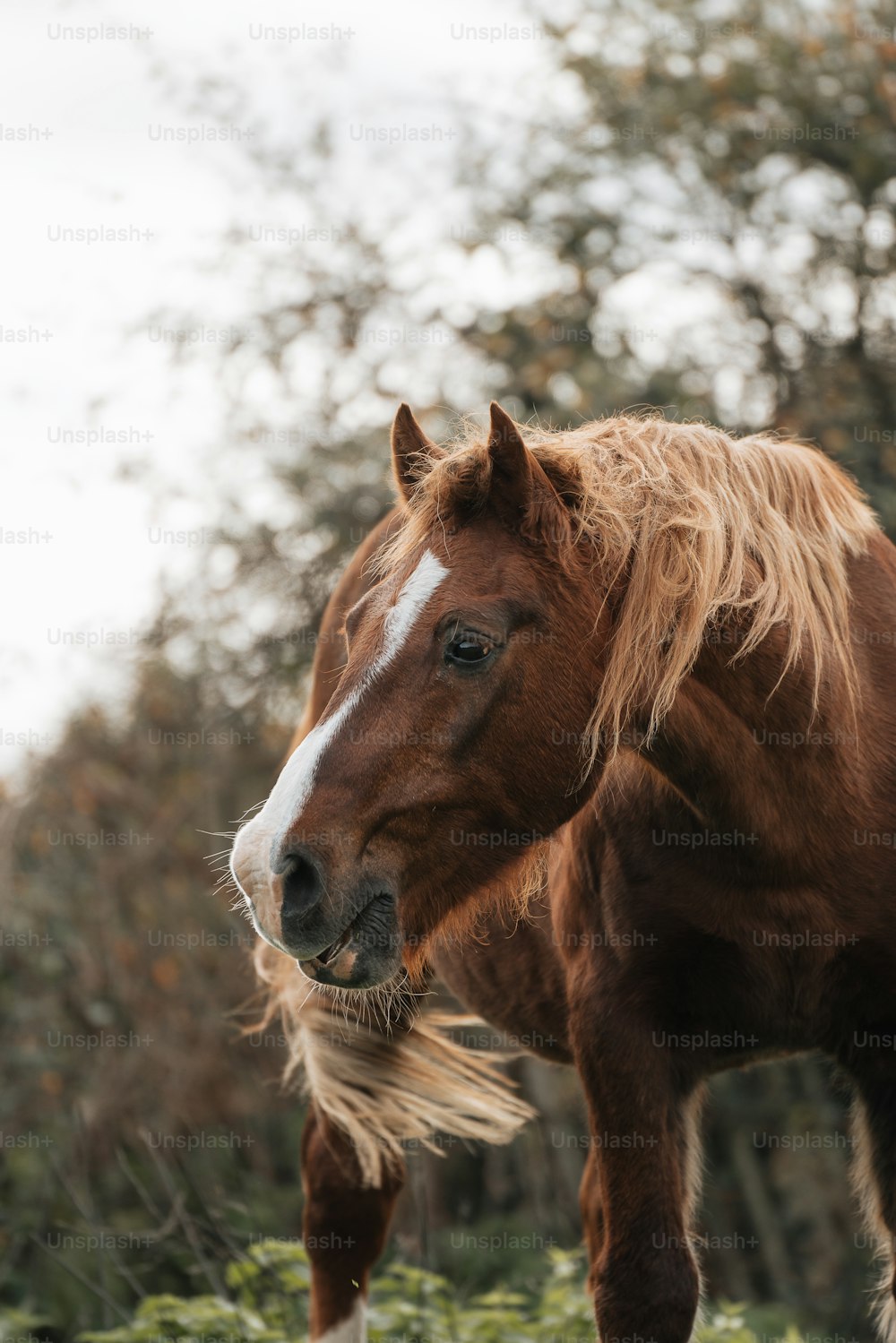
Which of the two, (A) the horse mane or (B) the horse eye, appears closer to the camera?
(B) the horse eye

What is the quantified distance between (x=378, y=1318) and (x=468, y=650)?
120 inches

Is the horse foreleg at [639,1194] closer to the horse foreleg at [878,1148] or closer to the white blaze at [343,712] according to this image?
the horse foreleg at [878,1148]

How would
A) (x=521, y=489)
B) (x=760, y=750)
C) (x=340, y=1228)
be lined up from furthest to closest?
(x=340, y=1228), (x=760, y=750), (x=521, y=489)

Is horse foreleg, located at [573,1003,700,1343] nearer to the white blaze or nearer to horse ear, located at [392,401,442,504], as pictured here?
the white blaze

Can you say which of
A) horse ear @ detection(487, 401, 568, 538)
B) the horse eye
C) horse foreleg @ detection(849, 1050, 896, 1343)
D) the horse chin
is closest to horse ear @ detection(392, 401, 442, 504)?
horse ear @ detection(487, 401, 568, 538)

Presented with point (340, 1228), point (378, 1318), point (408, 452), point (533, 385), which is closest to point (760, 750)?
point (408, 452)

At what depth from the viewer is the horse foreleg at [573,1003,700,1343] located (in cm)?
300

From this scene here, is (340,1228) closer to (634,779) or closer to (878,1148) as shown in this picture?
(878,1148)

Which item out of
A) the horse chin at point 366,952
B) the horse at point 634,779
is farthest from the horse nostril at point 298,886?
the horse chin at point 366,952

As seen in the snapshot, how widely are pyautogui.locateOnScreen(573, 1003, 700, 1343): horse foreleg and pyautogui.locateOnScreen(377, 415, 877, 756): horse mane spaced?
810 mm

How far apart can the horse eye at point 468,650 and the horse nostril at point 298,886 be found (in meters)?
0.50

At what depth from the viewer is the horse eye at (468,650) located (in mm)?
2621

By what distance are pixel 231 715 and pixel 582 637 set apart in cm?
660

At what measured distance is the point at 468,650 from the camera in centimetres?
263
